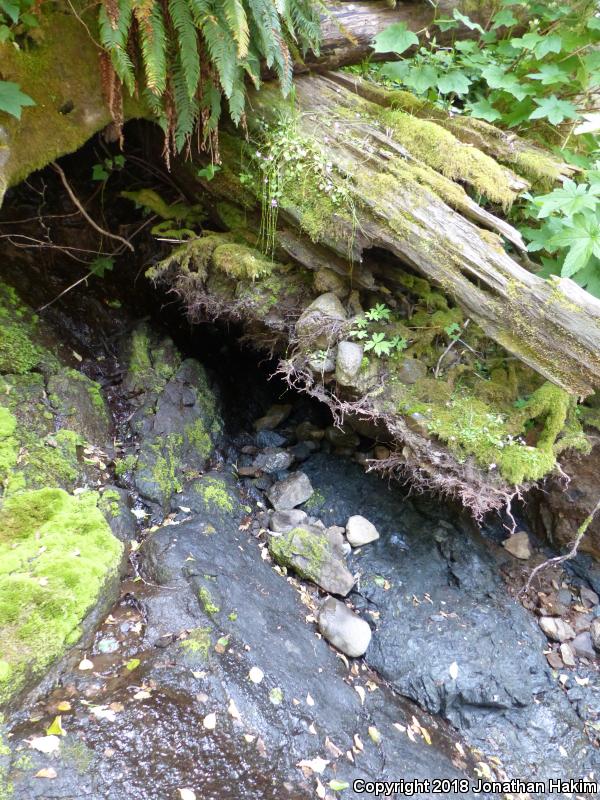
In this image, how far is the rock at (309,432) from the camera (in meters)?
6.12

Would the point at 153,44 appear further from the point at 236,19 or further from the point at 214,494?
the point at 214,494

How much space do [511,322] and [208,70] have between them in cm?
298

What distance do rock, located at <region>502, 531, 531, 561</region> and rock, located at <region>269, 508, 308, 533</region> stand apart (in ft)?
8.02

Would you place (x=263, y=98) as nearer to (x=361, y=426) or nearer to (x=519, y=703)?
(x=361, y=426)

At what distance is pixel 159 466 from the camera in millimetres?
4762

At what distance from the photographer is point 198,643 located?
342cm

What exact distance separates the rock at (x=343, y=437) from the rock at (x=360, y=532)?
3.05 ft

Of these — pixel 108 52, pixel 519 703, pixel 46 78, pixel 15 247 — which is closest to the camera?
pixel 108 52

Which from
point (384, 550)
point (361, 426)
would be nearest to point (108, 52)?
point (361, 426)

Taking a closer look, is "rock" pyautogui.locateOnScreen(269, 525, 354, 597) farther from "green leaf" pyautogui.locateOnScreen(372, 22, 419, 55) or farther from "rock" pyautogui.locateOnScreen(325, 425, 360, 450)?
"green leaf" pyautogui.locateOnScreen(372, 22, 419, 55)

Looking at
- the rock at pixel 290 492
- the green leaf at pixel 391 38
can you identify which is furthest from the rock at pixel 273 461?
the green leaf at pixel 391 38

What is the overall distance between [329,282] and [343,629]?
126 inches

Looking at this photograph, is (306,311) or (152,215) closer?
(306,311)

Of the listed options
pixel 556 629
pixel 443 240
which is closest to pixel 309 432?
pixel 443 240
